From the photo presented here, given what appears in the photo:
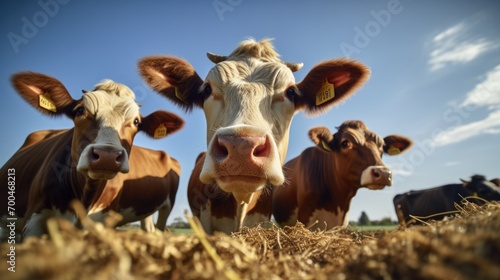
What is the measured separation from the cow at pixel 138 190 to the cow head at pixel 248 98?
5.94ft

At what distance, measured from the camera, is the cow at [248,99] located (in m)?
2.27

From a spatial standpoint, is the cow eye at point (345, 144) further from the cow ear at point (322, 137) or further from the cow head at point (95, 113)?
the cow head at point (95, 113)

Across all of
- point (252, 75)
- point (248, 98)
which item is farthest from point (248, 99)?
point (252, 75)

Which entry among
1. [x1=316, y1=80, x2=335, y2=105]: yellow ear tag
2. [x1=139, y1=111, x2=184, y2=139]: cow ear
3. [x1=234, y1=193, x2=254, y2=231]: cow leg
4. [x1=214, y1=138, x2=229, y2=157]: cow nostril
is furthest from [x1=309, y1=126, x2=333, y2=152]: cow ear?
[x1=214, y1=138, x2=229, y2=157]: cow nostril

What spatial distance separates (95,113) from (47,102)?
2.62 ft

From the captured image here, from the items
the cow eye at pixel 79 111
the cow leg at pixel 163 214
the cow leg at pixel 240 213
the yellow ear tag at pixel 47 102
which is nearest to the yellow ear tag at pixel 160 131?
the cow eye at pixel 79 111

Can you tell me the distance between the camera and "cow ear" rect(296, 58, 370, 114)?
3.75 metres

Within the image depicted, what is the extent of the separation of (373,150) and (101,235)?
4.83 metres

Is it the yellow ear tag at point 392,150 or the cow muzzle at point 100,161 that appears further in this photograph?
the yellow ear tag at point 392,150

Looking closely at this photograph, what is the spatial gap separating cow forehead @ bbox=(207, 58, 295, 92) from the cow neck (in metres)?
2.29

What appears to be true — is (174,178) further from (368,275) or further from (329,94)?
(368,275)

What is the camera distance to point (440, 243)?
0.74m

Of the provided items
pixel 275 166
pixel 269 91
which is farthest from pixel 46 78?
pixel 275 166

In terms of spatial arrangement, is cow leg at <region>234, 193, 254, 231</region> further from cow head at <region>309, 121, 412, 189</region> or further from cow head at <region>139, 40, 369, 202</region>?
cow head at <region>309, 121, 412, 189</region>
